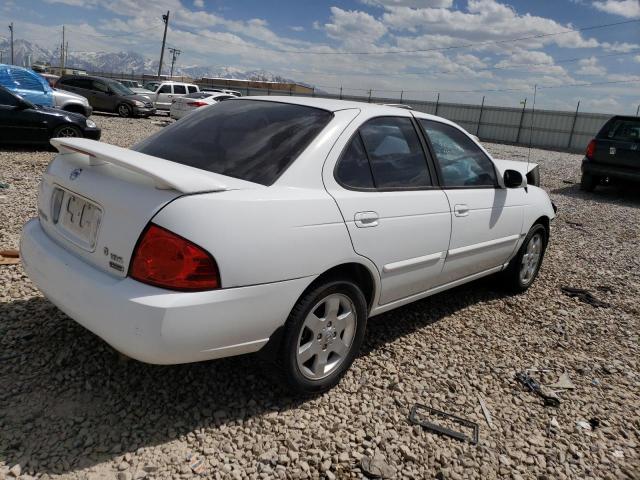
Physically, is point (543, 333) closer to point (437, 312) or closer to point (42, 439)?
point (437, 312)

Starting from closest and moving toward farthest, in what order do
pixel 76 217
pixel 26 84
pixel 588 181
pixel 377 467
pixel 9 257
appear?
pixel 377 467
pixel 76 217
pixel 9 257
pixel 588 181
pixel 26 84

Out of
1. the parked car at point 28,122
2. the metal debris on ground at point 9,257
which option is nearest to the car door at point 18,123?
the parked car at point 28,122

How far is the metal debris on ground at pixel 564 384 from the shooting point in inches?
132

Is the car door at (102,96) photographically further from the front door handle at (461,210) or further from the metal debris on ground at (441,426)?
the metal debris on ground at (441,426)

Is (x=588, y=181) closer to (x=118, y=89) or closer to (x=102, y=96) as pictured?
(x=118, y=89)

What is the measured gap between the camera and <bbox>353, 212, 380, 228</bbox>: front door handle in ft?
9.14

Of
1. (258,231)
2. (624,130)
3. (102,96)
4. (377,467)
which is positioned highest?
(624,130)

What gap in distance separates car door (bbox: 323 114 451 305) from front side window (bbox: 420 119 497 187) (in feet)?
0.60

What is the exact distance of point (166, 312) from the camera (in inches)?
83.9

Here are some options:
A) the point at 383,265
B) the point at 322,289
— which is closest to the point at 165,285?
the point at 322,289

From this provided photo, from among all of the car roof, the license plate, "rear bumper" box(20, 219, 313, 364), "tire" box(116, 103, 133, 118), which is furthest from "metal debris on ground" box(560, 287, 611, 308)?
"tire" box(116, 103, 133, 118)

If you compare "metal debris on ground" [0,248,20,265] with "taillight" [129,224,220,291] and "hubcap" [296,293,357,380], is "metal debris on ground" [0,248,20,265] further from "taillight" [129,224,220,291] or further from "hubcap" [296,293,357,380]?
"hubcap" [296,293,357,380]

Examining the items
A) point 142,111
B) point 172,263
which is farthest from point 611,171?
point 142,111

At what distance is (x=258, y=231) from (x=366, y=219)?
75cm
